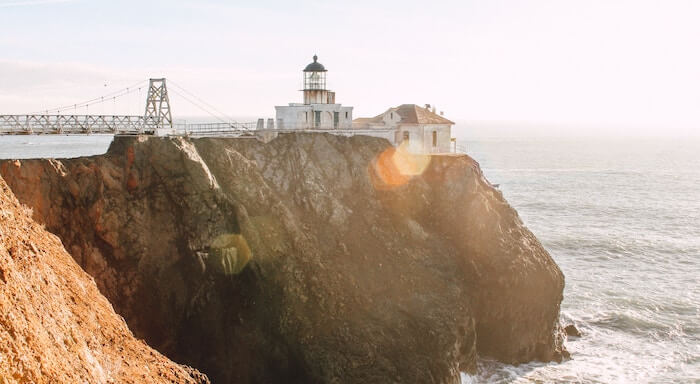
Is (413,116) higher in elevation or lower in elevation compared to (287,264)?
higher

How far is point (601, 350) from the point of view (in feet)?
143

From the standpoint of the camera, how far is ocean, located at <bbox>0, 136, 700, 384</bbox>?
41.0 m

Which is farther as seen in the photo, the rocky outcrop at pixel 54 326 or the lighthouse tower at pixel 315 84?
the lighthouse tower at pixel 315 84

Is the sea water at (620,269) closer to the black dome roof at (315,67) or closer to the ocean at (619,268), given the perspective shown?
the ocean at (619,268)

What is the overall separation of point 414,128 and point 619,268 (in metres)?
24.6

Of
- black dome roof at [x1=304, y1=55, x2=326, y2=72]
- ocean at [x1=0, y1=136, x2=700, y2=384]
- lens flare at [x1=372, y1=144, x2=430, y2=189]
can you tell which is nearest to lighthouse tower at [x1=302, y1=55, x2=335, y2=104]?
black dome roof at [x1=304, y1=55, x2=326, y2=72]

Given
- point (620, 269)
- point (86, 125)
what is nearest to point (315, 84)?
point (86, 125)

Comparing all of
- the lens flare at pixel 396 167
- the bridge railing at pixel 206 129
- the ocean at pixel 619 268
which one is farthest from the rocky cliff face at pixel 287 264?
the ocean at pixel 619 268

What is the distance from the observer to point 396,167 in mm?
47062

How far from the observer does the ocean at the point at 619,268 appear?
4100 cm

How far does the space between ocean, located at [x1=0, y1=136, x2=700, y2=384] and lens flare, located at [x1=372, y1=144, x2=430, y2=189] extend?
527 inches

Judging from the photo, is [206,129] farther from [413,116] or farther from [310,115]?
[413,116]

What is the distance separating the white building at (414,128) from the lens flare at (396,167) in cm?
294

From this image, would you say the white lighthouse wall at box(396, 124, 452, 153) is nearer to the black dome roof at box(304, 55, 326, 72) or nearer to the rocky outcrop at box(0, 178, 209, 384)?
the black dome roof at box(304, 55, 326, 72)
